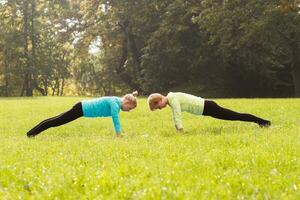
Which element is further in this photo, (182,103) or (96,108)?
(182,103)

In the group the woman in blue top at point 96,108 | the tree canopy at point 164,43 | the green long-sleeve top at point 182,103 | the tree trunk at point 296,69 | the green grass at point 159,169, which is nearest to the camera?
the green grass at point 159,169

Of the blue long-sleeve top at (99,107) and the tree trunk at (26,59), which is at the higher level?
the tree trunk at (26,59)

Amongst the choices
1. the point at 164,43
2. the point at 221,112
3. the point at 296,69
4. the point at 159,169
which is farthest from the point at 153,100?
the point at 164,43

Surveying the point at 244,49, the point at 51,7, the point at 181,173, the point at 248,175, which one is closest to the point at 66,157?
the point at 181,173

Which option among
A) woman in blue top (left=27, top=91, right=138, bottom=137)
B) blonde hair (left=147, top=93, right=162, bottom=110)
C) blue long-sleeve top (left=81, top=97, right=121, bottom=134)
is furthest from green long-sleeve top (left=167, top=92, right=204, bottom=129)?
blue long-sleeve top (left=81, top=97, right=121, bottom=134)

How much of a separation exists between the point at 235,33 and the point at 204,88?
9589mm

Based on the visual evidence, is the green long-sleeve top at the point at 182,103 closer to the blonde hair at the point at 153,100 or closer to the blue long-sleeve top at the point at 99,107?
the blonde hair at the point at 153,100

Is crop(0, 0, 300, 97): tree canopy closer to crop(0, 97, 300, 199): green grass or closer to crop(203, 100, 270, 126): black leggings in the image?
crop(203, 100, 270, 126): black leggings

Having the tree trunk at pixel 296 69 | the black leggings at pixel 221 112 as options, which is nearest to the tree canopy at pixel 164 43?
the tree trunk at pixel 296 69

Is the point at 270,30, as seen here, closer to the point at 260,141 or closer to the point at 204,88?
the point at 204,88

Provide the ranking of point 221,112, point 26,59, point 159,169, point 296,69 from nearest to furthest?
point 159,169 < point 221,112 < point 296,69 < point 26,59

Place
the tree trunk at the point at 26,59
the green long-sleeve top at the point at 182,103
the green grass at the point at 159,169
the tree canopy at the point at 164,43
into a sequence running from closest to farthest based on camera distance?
the green grass at the point at 159,169, the green long-sleeve top at the point at 182,103, the tree canopy at the point at 164,43, the tree trunk at the point at 26,59

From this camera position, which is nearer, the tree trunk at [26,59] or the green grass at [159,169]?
the green grass at [159,169]

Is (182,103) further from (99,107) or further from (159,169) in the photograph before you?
(159,169)
